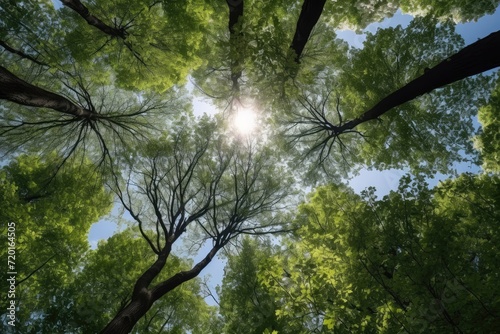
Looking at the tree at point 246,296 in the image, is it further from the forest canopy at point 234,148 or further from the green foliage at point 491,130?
the green foliage at point 491,130

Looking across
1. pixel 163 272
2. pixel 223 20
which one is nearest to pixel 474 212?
pixel 223 20

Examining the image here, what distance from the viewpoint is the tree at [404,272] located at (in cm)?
368

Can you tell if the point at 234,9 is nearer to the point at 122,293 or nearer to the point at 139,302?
the point at 139,302

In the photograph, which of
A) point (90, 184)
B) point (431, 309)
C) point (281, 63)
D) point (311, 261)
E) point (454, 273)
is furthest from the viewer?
point (90, 184)

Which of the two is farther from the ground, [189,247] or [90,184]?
[90,184]

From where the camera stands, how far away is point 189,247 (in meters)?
11.5

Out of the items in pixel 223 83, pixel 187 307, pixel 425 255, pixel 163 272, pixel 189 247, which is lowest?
pixel 425 255

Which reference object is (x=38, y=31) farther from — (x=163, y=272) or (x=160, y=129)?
(x=163, y=272)

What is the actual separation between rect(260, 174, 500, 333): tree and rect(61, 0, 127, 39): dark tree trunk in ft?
21.6

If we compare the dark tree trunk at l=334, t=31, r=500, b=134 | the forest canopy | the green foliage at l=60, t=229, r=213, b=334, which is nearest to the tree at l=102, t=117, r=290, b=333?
the forest canopy

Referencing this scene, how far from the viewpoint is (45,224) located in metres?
9.39

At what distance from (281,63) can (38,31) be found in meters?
6.68

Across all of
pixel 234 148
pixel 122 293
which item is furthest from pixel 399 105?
pixel 122 293

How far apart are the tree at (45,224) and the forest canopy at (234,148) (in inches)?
2.3
